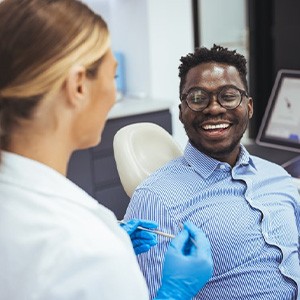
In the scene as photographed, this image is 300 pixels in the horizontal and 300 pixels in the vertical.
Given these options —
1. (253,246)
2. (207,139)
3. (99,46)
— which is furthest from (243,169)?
(99,46)

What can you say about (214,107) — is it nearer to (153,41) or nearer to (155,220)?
(155,220)

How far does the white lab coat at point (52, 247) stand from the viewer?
0.76 m

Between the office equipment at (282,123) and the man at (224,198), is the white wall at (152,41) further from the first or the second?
the man at (224,198)

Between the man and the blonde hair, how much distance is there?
2.22 feet

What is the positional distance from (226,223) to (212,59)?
1.61 feet

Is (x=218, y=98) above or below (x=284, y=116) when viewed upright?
above

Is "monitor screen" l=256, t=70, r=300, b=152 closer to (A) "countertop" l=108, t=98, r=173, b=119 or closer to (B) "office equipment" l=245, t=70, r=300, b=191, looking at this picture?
(B) "office equipment" l=245, t=70, r=300, b=191

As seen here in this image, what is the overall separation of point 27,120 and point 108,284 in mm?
275

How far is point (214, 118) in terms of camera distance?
1.55 meters

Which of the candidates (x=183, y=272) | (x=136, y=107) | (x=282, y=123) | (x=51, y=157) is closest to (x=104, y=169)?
(x=136, y=107)

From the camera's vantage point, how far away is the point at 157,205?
1.43 metres

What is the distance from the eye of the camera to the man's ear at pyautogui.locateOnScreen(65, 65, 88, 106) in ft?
2.66

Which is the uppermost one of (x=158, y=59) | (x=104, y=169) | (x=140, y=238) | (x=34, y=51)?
(x=34, y=51)

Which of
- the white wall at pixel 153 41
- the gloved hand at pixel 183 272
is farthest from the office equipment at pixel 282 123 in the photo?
the gloved hand at pixel 183 272
